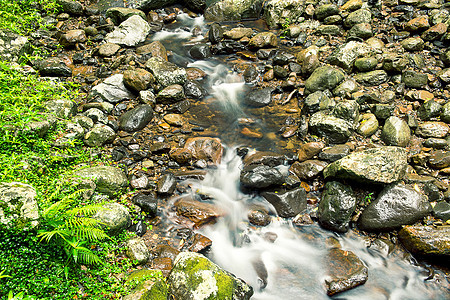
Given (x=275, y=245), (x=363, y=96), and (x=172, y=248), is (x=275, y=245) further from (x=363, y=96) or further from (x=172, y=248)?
(x=363, y=96)

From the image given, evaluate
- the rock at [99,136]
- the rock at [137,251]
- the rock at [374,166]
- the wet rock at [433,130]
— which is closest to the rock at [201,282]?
the rock at [137,251]

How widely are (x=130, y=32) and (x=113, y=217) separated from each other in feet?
29.1

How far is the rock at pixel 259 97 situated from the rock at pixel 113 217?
549cm

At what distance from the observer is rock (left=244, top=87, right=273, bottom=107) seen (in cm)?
909

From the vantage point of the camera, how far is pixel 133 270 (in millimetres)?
4715

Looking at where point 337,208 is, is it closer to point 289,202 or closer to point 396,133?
point 289,202

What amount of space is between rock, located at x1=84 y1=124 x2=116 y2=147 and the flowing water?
8.01ft

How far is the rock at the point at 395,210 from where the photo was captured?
558 cm

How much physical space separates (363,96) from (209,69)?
5.44 m

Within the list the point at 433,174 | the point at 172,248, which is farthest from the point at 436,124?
the point at 172,248

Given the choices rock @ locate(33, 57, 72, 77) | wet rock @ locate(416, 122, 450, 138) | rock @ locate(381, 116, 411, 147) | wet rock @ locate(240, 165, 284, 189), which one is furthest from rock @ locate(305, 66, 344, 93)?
rock @ locate(33, 57, 72, 77)

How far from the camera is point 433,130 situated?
7.09 meters

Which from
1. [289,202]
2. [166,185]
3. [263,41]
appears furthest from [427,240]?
[263,41]

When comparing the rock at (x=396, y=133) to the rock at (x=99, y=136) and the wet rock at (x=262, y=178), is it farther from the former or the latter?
the rock at (x=99, y=136)
